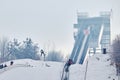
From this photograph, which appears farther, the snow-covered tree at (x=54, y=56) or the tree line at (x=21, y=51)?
the snow-covered tree at (x=54, y=56)

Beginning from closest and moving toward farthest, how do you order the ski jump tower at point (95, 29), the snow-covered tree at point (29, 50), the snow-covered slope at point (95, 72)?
1. the snow-covered slope at point (95, 72)
2. the snow-covered tree at point (29, 50)
3. the ski jump tower at point (95, 29)

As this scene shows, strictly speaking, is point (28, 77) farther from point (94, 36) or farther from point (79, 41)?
point (94, 36)

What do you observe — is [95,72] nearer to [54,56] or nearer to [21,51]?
[21,51]

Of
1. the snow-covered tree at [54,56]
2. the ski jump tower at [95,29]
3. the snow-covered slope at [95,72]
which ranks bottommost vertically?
the snow-covered tree at [54,56]

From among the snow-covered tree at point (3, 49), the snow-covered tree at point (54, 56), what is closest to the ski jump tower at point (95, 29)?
the snow-covered tree at point (54, 56)

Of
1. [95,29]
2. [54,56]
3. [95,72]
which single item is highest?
[95,29]

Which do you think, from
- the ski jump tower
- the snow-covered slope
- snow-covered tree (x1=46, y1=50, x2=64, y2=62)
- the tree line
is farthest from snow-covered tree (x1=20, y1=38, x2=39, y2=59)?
the snow-covered slope

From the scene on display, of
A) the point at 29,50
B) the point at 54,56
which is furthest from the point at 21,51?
the point at 54,56

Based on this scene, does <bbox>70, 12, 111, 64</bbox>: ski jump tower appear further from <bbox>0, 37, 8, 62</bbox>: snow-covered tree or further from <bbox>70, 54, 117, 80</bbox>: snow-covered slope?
<bbox>70, 54, 117, 80</bbox>: snow-covered slope

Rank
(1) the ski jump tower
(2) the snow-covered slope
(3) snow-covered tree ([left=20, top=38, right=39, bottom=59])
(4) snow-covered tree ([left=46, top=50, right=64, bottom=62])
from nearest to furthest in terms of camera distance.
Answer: (2) the snow-covered slope < (3) snow-covered tree ([left=20, top=38, right=39, bottom=59]) < (4) snow-covered tree ([left=46, top=50, right=64, bottom=62]) < (1) the ski jump tower

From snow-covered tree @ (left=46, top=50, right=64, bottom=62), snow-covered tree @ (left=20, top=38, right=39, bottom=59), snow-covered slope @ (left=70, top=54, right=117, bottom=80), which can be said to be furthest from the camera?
snow-covered tree @ (left=46, top=50, right=64, bottom=62)

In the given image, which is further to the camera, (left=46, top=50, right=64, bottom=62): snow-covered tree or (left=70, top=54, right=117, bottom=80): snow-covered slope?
(left=46, top=50, right=64, bottom=62): snow-covered tree

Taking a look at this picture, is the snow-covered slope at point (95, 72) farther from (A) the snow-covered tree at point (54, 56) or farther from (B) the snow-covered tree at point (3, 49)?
(A) the snow-covered tree at point (54, 56)

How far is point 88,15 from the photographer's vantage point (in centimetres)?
12794
